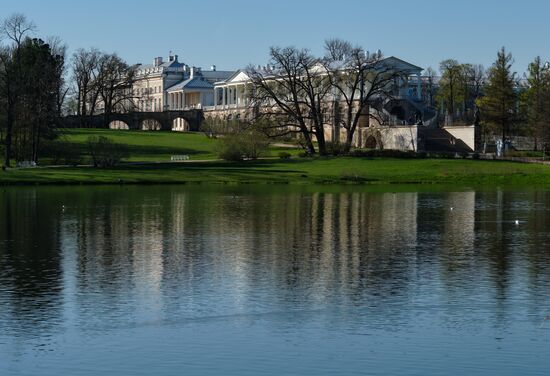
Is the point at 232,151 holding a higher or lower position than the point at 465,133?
lower

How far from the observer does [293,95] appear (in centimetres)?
11956

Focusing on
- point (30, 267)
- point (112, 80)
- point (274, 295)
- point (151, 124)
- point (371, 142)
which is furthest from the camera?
point (151, 124)

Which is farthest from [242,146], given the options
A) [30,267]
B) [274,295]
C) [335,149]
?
[274,295]

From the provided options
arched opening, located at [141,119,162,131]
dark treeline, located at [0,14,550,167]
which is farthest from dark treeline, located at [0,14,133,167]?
arched opening, located at [141,119,162,131]

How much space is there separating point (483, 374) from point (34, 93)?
86.9m

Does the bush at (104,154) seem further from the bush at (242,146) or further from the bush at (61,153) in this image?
the bush at (242,146)

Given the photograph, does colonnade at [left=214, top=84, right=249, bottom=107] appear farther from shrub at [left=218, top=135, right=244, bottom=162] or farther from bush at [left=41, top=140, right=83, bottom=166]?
shrub at [left=218, top=135, right=244, bottom=162]

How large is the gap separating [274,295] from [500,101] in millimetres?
103681

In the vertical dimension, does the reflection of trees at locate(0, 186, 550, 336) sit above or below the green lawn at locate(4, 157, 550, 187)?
below

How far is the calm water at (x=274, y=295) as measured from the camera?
960 inches

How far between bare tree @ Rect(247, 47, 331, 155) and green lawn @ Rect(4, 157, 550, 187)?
10.5m

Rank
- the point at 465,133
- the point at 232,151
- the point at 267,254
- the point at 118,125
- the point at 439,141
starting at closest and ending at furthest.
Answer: the point at 267,254 < the point at 232,151 < the point at 465,133 < the point at 439,141 < the point at 118,125

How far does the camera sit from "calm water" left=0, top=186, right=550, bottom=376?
2439 cm

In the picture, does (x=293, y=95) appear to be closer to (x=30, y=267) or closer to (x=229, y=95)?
(x=229, y=95)
